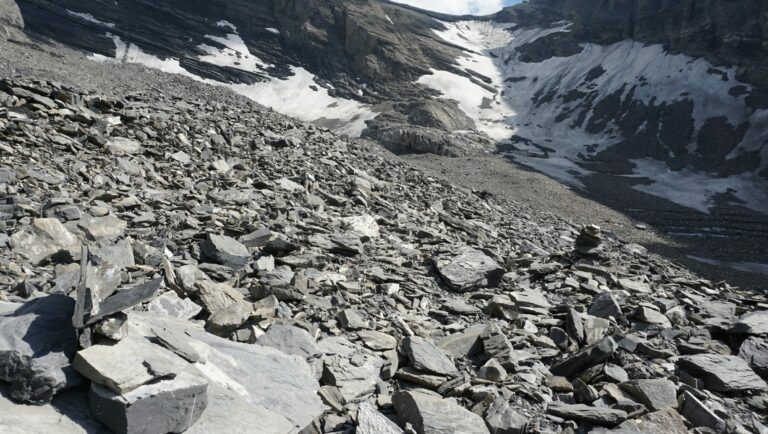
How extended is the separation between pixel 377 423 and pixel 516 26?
137m

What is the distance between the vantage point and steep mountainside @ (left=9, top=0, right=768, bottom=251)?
50.8 meters

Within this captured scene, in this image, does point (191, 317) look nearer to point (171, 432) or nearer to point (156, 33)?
point (171, 432)

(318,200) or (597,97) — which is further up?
(597,97)

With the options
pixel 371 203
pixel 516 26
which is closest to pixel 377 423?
pixel 371 203

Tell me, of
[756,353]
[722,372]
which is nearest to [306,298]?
[722,372]

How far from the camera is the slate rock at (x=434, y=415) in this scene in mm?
3957

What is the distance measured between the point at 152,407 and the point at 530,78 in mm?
98261

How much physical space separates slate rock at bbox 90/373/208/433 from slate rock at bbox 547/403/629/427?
11.7 feet

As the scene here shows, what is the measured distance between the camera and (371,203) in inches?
493

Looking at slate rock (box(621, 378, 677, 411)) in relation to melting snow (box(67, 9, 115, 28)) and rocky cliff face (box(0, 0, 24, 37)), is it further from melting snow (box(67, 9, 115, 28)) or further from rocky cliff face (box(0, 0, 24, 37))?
melting snow (box(67, 9, 115, 28))

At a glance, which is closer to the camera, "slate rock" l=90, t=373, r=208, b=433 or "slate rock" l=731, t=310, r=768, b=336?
"slate rock" l=90, t=373, r=208, b=433

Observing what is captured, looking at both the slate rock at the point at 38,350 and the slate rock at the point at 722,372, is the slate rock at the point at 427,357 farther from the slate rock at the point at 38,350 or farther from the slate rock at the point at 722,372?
the slate rock at the point at 38,350

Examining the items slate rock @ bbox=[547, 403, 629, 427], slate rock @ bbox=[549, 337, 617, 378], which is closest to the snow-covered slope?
slate rock @ bbox=[549, 337, 617, 378]

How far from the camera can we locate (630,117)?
211 feet
